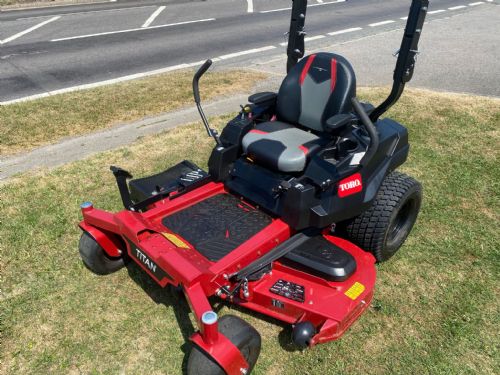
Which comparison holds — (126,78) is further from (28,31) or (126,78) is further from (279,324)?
(279,324)

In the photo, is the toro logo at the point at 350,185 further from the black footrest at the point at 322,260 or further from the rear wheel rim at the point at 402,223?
the rear wheel rim at the point at 402,223

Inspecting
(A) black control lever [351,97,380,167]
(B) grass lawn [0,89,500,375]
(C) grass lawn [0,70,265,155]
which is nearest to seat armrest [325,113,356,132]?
(A) black control lever [351,97,380,167]

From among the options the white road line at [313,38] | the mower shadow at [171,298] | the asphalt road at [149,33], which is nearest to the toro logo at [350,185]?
the mower shadow at [171,298]

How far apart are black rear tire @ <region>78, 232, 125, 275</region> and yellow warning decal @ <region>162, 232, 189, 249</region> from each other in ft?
2.19

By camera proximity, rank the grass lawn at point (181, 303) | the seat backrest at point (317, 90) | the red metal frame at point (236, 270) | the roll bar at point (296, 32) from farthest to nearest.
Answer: the roll bar at point (296, 32)
the seat backrest at point (317, 90)
the grass lawn at point (181, 303)
the red metal frame at point (236, 270)

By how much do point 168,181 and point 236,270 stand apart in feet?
5.00

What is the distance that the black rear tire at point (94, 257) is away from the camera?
11.8ft

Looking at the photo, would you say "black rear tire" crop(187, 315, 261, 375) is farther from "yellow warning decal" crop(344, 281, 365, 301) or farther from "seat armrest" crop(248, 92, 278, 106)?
"seat armrest" crop(248, 92, 278, 106)

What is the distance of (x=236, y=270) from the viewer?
3.15 metres

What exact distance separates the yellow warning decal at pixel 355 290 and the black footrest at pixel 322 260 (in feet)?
0.28

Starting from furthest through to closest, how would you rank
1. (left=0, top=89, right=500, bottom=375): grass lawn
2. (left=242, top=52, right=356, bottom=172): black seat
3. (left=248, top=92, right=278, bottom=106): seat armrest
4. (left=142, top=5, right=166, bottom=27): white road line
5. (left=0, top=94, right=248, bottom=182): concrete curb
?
(left=142, top=5, right=166, bottom=27): white road line → (left=0, top=94, right=248, bottom=182): concrete curb → (left=248, top=92, right=278, bottom=106): seat armrest → (left=242, top=52, right=356, bottom=172): black seat → (left=0, top=89, right=500, bottom=375): grass lawn

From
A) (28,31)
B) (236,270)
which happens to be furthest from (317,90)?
(28,31)

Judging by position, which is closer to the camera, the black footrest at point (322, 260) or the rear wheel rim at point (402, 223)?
the black footrest at point (322, 260)

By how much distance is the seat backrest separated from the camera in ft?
12.4
